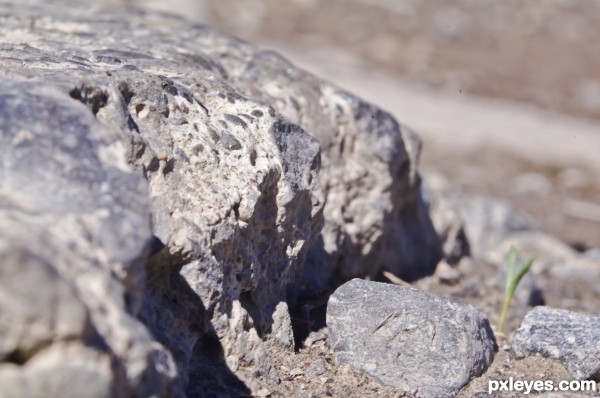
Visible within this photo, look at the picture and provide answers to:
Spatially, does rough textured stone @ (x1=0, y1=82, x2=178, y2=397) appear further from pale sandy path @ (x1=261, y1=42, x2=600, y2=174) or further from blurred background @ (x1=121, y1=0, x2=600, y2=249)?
pale sandy path @ (x1=261, y1=42, x2=600, y2=174)

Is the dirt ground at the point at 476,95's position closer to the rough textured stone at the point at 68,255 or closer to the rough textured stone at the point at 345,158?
the rough textured stone at the point at 345,158

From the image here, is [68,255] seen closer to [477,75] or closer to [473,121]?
[473,121]

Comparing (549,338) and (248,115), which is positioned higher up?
(248,115)

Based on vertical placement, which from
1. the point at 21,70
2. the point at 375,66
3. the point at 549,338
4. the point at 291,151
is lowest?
the point at 375,66

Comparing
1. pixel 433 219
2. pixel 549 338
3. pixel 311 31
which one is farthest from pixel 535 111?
pixel 549 338

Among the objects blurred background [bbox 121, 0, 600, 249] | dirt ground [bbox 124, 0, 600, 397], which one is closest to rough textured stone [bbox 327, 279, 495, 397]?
dirt ground [bbox 124, 0, 600, 397]

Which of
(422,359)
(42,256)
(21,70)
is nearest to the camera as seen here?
(42,256)

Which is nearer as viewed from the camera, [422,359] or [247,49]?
[422,359]

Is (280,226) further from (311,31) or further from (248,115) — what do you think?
(311,31)
